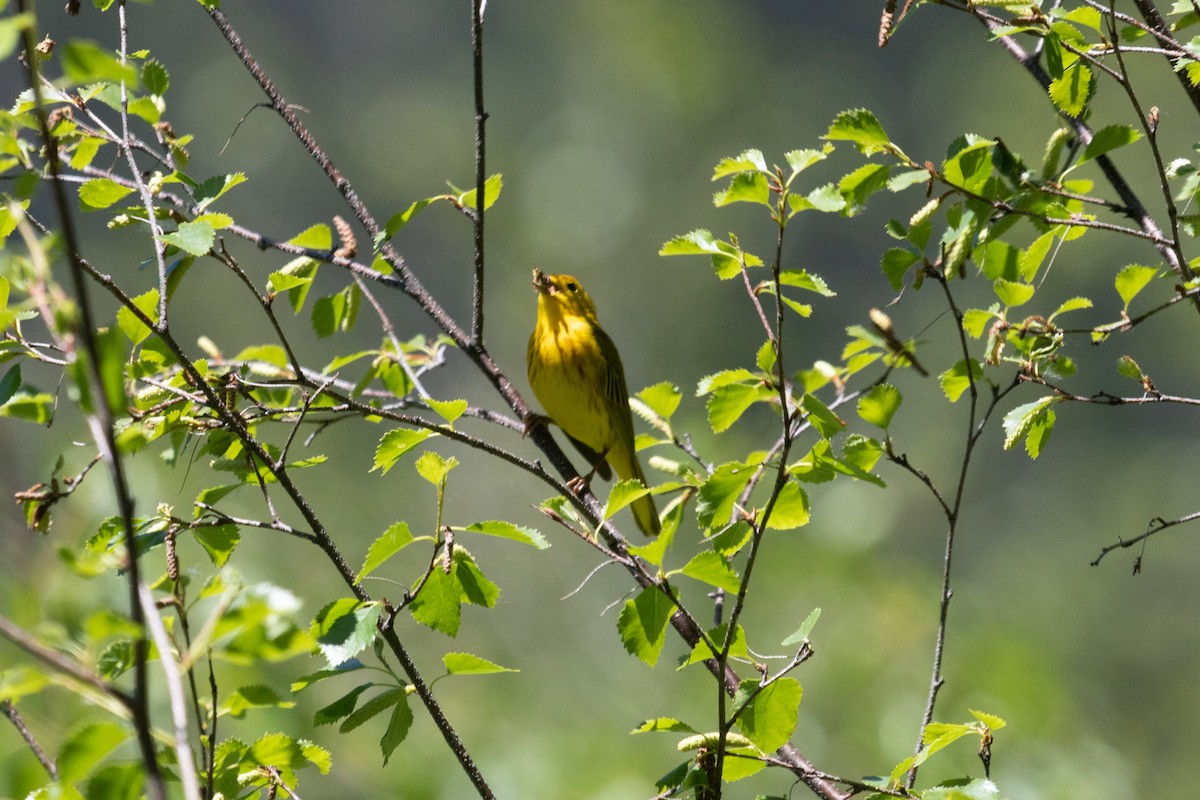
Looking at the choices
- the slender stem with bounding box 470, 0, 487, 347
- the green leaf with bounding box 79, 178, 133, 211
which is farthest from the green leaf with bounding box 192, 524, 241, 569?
the slender stem with bounding box 470, 0, 487, 347

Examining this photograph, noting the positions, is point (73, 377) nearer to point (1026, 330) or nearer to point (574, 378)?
point (1026, 330)

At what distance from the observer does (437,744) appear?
8.58 metres

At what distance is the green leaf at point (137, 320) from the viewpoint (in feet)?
4.75

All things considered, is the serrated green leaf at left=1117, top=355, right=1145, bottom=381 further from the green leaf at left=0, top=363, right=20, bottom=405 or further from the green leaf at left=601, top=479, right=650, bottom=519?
the green leaf at left=0, top=363, right=20, bottom=405

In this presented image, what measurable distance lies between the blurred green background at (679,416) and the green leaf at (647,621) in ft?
1.43

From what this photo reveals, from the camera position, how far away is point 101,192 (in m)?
1.54

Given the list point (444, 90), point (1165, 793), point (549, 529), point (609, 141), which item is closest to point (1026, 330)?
point (1165, 793)

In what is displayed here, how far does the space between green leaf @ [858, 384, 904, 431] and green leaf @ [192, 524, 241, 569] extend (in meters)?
0.77

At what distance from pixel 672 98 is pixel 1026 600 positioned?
13.6 meters

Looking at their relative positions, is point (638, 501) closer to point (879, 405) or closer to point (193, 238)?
point (879, 405)

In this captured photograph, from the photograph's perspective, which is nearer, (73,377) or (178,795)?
(73,377)

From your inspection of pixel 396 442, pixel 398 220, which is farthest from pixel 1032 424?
pixel 398 220

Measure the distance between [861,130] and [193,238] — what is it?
79 centimetres

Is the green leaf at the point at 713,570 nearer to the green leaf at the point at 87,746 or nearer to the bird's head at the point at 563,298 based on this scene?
the green leaf at the point at 87,746
